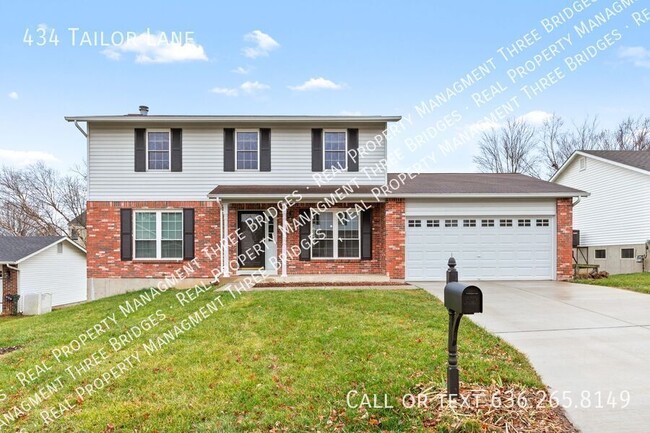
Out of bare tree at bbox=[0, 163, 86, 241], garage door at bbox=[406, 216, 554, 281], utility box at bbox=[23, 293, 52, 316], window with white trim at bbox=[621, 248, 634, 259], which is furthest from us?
bare tree at bbox=[0, 163, 86, 241]

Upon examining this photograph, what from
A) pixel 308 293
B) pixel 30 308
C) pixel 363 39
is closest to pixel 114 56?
pixel 363 39

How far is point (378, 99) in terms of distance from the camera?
47.9ft

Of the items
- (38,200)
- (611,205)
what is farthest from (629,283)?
(38,200)

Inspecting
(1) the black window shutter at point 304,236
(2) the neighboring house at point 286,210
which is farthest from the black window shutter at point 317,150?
(1) the black window shutter at point 304,236

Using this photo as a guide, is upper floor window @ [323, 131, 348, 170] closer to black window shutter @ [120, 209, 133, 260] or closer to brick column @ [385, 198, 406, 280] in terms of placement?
brick column @ [385, 198, 406, 280]

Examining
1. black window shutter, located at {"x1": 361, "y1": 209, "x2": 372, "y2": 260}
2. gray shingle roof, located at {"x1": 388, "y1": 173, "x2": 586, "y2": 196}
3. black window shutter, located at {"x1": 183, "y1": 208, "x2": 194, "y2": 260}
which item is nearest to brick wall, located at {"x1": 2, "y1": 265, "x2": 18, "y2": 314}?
black window shutter, located at {"x1": 183, "y1": 208, "x2": 194, "y2": 260}

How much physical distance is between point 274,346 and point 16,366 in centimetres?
359

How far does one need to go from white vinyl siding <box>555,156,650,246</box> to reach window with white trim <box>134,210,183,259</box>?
16792 mm

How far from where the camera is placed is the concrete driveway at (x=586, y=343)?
339 centimetres

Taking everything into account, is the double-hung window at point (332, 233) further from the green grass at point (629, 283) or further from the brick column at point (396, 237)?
the green grass at point (629, 283)

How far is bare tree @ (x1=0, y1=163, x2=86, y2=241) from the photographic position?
28375mm

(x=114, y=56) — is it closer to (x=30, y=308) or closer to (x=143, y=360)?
(x=143, y=360)

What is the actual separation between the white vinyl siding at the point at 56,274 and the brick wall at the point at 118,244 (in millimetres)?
10608

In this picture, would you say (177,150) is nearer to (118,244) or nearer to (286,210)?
(118,244)
